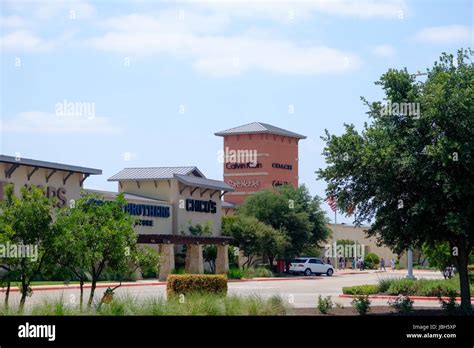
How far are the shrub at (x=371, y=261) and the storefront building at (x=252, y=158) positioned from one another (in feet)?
43.6

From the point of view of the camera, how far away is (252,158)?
96812mm

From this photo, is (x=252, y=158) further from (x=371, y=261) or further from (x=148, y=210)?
(x=148, y=210)

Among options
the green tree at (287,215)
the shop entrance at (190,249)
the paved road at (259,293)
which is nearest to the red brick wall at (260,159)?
the green tree at (287,215)

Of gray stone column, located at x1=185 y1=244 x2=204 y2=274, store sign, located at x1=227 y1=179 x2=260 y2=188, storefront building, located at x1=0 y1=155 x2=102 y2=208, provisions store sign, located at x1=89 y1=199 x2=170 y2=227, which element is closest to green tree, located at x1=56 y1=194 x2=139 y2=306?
storefront building, located at x1=0 y1=155 x2=102 y2=208

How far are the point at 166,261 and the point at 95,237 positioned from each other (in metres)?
32.4

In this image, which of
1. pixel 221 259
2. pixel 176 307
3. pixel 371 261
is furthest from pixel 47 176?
pixel 371 261

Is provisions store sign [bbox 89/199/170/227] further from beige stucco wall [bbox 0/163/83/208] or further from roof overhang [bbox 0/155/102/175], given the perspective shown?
beige stucco wall [bbox 0/163/83/208]

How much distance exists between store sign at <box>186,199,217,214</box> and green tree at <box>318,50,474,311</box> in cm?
3830

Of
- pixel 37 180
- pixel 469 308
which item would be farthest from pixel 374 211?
pixel 37 180

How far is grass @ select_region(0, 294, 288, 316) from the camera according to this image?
1700 centimetres

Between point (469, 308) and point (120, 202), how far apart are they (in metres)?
10.4

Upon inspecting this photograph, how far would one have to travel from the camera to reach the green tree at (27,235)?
19.2 metres

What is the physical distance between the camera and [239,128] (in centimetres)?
9612
